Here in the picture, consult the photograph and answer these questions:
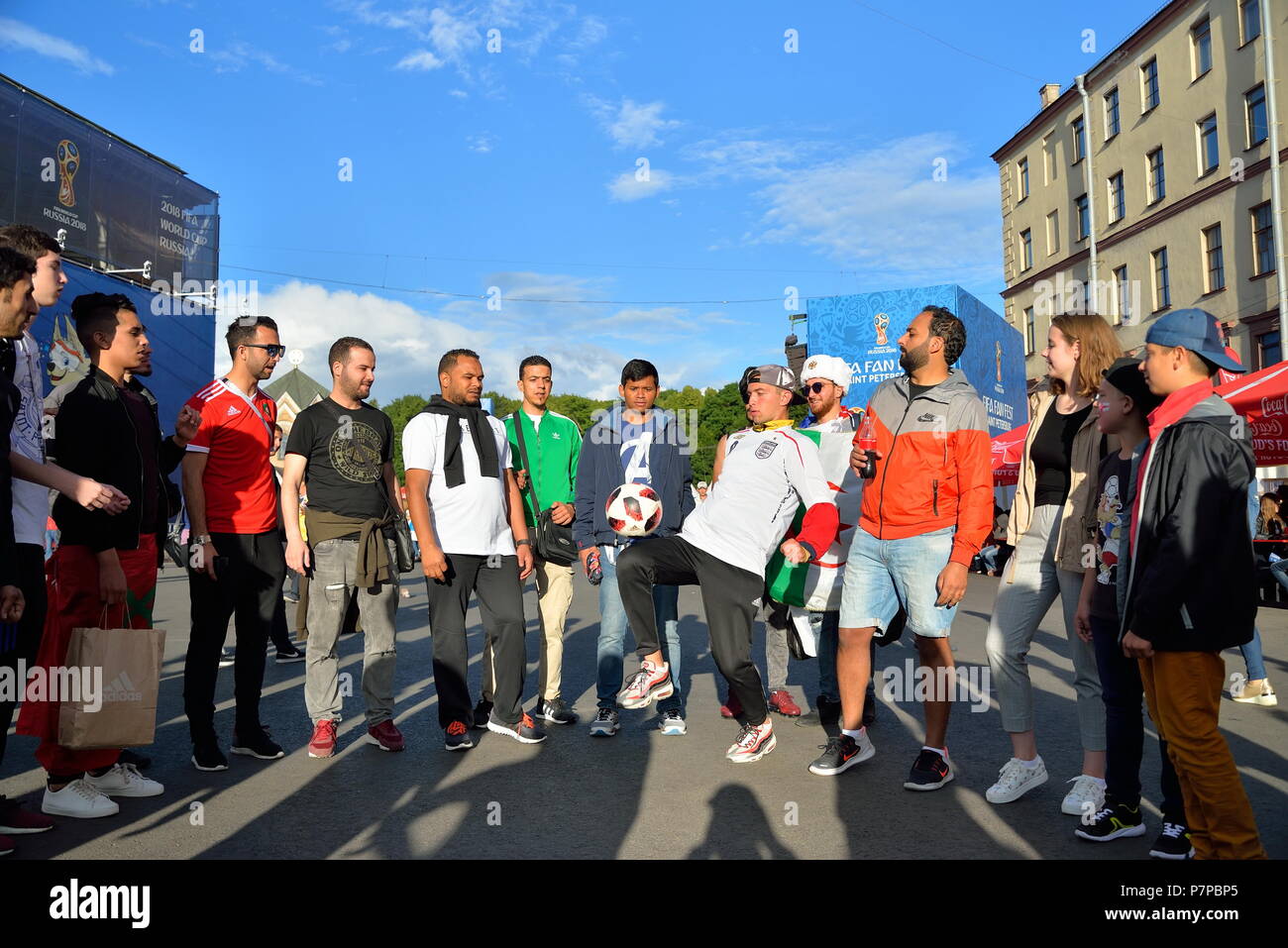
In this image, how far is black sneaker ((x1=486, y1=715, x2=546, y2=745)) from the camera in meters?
5.63

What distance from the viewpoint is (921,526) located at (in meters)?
4.67

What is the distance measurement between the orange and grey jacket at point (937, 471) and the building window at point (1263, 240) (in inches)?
1097

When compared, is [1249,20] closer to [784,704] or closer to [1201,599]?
[784,704]

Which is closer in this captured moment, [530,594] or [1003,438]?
[530,594]

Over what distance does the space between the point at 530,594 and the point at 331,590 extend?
10189 mm

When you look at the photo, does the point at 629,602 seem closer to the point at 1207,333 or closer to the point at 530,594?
the point at 1207,333

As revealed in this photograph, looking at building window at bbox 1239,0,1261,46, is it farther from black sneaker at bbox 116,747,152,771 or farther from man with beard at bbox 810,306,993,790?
black sneaker at bbox 116,747,152,771

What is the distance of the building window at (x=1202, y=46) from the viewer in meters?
29.7

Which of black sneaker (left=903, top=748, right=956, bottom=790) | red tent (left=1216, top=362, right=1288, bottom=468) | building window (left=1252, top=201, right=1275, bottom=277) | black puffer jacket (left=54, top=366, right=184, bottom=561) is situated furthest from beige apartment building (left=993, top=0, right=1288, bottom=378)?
black puffer jacket (left=54, top=366, right=184, bottom=561)

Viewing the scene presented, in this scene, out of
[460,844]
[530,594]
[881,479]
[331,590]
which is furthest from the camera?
[530,594]

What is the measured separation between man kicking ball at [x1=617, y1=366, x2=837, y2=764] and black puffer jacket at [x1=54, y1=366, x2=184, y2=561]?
236 centimetres

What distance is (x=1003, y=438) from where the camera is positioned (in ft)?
59.3

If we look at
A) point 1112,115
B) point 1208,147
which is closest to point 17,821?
point 1208,147

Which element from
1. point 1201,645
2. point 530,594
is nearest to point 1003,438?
point 530,594
